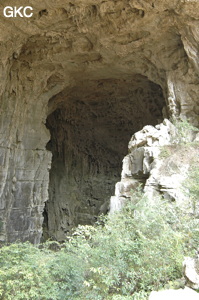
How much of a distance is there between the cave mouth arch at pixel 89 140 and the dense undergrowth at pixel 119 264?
929 centimetres

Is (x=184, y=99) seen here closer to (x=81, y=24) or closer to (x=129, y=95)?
(x=81, y=24)

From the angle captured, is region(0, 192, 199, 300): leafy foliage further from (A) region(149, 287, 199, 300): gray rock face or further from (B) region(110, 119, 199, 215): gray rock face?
(B) region(110, 119, 199, 215): gray rock face

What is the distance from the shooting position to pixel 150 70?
1015cm

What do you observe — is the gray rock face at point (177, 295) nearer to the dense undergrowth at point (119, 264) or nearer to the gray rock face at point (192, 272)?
the gray rock face at point (192, 272)

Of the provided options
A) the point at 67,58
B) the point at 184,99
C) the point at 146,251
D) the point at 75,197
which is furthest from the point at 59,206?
the point at 146,251

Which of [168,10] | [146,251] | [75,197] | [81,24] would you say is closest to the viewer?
[146,251]

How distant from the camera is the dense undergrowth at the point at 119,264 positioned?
3332mm

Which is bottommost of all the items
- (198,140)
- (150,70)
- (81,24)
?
(198,140)

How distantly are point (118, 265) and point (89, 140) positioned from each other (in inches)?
500

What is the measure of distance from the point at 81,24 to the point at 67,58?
1788mm

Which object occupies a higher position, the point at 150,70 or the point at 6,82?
the point at 150,70

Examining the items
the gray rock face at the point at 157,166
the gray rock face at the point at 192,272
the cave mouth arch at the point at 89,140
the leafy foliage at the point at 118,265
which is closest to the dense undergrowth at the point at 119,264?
A: the leafy foliage at the point at 118,265

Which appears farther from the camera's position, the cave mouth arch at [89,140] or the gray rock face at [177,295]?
the cave mouth arch at [89,140]

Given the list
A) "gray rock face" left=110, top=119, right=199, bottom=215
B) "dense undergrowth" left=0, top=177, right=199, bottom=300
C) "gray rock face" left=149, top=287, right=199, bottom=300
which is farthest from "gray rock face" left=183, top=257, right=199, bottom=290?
"gray rock face" left=110, top=119, right=199, bottom=215
